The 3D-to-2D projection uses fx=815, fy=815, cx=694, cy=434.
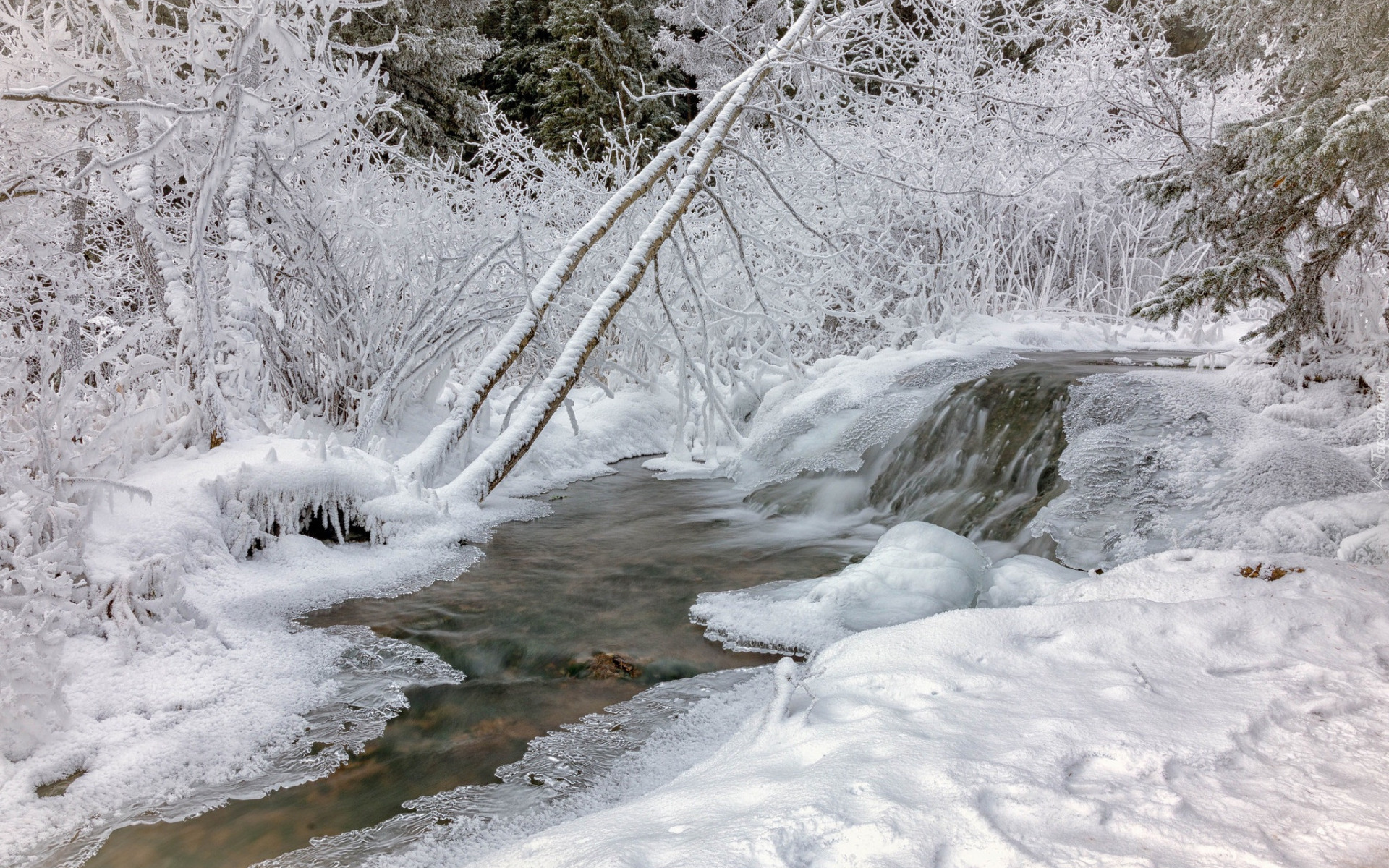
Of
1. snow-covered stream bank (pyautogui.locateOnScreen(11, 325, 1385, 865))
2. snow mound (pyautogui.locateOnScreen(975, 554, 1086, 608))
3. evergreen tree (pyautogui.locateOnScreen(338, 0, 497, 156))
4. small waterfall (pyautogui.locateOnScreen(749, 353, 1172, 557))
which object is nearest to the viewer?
snow-covered stream bank (pyautogui.locateOnScreen(11, 325, 1385, 865))

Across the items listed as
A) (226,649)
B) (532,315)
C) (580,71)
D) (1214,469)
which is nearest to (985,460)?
(1214,469)

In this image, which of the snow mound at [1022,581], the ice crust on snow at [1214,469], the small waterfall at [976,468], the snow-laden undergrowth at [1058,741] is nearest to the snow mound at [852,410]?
the small waterfall at [976,468]

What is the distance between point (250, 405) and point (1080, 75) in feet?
31.7

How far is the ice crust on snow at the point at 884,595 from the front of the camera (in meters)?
3.23

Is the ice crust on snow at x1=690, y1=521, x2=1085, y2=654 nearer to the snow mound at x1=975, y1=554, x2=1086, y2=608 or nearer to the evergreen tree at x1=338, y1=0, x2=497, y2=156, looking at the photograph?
the snow mound at x1=975, y1=554, x2=1086, y2=608

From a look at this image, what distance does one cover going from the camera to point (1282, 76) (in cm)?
329

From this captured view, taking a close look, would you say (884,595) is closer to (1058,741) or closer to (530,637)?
(530,637)

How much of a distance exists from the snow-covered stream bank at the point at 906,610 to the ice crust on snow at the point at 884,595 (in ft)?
0.05

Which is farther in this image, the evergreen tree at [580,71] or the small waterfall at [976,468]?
the evergreen tree at [580,71]

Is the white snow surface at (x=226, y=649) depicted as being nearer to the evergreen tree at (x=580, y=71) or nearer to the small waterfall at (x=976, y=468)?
the small waterfall at (x=976, y=468)

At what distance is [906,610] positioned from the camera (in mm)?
3270

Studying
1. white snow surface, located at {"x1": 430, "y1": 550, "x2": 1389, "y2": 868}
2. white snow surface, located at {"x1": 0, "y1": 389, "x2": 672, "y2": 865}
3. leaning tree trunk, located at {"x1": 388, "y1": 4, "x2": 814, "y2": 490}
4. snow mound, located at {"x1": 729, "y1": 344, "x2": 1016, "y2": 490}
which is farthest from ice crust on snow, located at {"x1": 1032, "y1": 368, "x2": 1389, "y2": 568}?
white snow surface, located at {"x1": 0, "y1": 389, "x2": 672, "y2": 865}

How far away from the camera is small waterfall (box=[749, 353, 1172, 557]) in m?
4.50

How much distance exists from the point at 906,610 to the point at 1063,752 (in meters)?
1.64
